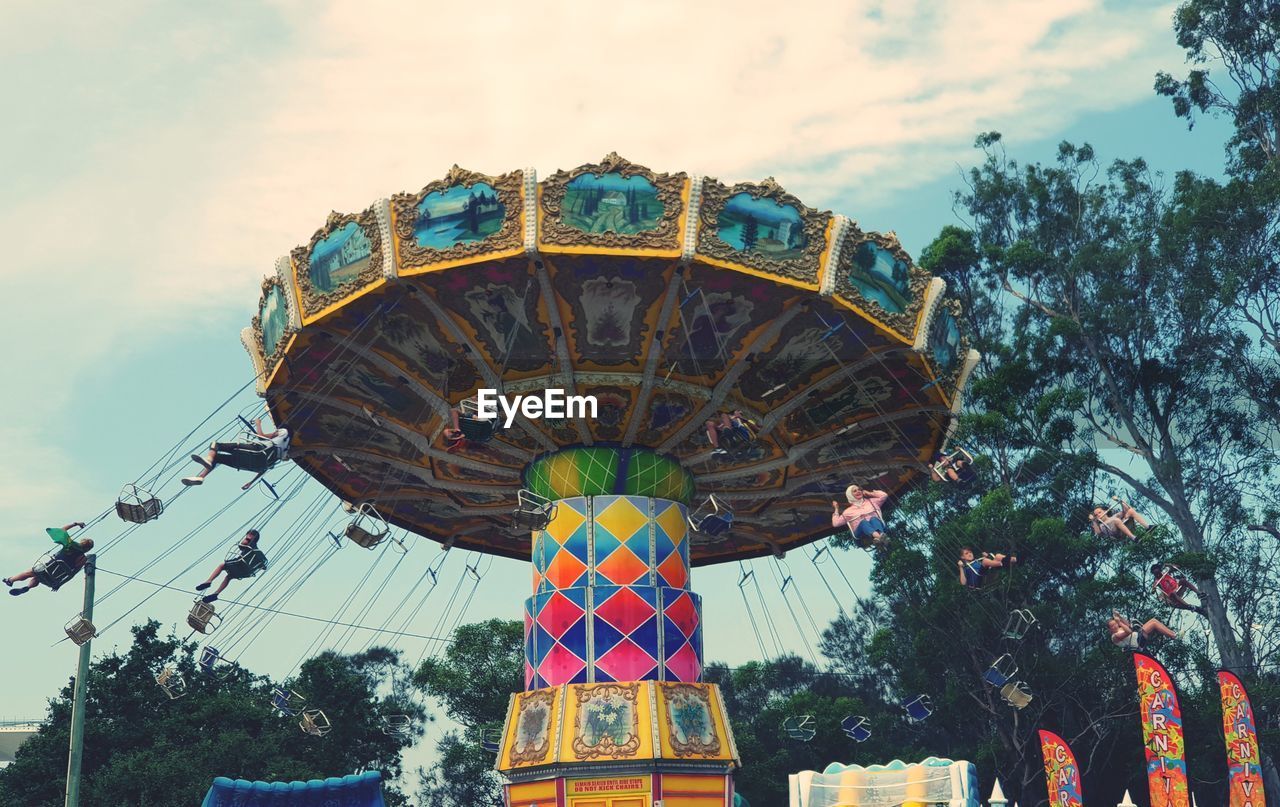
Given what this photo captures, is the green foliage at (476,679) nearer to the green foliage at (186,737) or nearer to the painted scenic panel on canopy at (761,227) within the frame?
the green foliage at (186,737)

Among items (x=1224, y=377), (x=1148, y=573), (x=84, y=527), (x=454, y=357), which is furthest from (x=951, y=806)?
(x=1224, y=377)

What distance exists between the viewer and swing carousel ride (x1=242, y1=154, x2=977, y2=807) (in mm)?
18484

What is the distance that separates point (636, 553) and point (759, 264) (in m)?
5.17

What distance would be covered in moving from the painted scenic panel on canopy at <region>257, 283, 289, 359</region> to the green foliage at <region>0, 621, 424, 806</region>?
19.1 meters

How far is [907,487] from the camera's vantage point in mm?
25875

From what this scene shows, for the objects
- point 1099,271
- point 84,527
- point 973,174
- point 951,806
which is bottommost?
point 951,806

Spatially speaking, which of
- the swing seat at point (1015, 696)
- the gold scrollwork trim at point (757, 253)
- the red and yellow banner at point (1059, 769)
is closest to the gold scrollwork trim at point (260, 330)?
the gold scrollwork trim at point (757, 253)

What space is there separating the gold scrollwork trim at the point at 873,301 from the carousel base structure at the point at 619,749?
237 inches

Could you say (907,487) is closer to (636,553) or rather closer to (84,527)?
(636,553)

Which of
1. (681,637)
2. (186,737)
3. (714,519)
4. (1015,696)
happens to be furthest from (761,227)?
(186,737)

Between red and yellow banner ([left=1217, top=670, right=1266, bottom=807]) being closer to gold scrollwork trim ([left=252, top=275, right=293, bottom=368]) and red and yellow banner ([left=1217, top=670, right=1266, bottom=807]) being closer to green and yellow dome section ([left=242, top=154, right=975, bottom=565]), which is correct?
green and yellow dome section ([left=242, top=154, right=975, bottom=565])

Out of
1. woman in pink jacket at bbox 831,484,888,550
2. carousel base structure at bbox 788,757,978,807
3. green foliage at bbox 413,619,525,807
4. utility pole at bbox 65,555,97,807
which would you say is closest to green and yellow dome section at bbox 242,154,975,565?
woman in pink jacket at bbox 831,484,888,550

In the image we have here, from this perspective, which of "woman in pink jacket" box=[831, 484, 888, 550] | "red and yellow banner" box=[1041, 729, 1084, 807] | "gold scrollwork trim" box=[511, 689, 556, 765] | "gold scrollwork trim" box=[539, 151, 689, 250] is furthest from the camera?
"red and yellow banner" box=[1041, 729, 1084, 807]

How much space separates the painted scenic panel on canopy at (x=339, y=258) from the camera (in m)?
19.1
